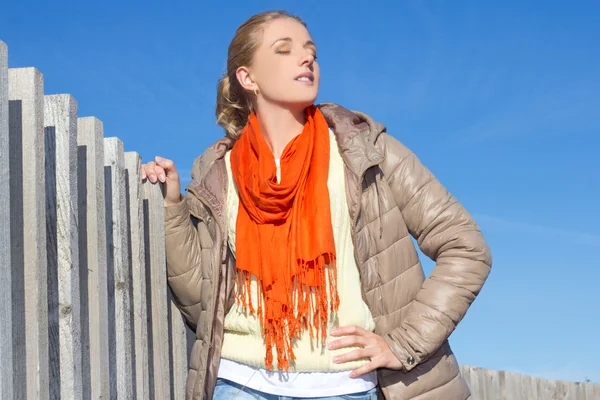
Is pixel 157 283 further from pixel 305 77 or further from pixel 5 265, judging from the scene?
pixel 5 265

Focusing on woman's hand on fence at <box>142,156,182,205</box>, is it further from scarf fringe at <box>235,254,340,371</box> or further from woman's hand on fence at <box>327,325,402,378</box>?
woman's hand on fence at <box>327,325,402,378</box>

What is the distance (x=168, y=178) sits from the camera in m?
3.87

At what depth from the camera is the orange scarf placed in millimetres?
3199

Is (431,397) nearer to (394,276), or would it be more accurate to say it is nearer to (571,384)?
(394,276)

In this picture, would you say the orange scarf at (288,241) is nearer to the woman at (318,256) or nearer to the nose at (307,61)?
the woman at (318,256)

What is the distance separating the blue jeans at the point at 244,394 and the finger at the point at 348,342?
0.20 meters

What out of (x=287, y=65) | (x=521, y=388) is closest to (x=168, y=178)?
(x=287, y=65)

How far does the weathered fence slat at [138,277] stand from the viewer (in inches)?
145

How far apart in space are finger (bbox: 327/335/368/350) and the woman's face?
1044 mm

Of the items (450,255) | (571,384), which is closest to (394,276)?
(450,255)

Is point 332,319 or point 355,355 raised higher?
point 332,319

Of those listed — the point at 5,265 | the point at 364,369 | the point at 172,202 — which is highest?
the point at 172,202

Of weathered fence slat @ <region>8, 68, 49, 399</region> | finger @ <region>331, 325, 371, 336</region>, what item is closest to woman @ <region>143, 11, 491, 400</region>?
finger @ <region>331, 325, 371, 336</region>

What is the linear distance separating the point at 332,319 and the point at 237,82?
1.33m
